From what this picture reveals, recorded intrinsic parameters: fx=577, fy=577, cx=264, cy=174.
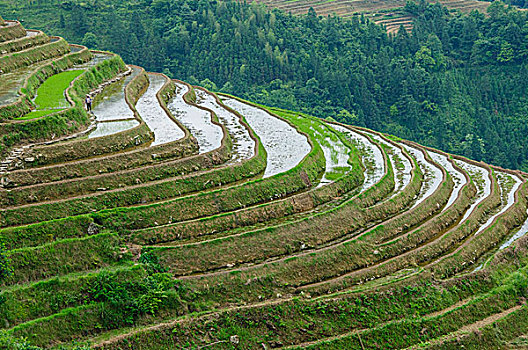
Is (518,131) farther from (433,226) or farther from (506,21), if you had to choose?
(433,226)

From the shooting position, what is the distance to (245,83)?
6906cm

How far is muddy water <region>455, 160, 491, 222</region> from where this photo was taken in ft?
81.9

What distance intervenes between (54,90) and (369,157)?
52.5ft

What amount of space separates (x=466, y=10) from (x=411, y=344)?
7878 cm

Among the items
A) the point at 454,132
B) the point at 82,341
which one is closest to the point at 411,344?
the point at 82,341

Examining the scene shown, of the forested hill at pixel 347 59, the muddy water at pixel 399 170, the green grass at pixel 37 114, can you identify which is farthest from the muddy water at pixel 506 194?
the forested hill at pixel 347 59

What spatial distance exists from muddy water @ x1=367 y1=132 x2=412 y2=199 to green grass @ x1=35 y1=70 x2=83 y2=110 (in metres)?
15.2

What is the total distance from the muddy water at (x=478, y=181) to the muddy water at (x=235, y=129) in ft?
31.6

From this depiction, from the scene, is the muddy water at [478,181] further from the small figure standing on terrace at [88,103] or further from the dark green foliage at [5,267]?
the small figure standing on terrace at [88,103]

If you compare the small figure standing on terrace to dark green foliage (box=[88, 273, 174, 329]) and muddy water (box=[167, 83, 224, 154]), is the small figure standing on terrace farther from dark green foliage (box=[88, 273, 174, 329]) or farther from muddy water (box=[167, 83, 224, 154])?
dark green foliage (box=[88, 273, 174, 329])

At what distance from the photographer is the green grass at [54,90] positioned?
1014 inches

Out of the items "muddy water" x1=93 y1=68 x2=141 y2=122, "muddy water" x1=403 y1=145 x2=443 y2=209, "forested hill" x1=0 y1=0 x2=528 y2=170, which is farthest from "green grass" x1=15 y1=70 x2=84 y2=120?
"forested hill" x1=0 y1=0 x2=528 y2=170

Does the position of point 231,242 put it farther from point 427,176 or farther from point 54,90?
point 54,90

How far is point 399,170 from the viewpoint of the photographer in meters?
28.0
